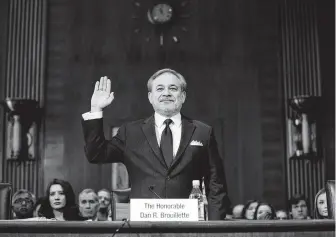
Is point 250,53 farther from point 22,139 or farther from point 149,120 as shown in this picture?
point 149,120

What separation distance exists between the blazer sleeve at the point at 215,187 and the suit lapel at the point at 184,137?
0.36ft

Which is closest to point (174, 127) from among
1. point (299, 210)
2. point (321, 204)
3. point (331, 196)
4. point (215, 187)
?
point (215, 187)

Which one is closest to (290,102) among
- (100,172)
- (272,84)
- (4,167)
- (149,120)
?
(272,84)

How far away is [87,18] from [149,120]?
4798 millimetres

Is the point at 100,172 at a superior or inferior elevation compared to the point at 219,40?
inferior

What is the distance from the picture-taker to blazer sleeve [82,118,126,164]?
2.66 m

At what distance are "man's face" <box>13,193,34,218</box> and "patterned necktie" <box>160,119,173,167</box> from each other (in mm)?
2992

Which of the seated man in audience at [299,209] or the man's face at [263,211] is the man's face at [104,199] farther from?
the seated man in audience at [299,209]

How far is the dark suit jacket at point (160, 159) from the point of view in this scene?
2.68 meters

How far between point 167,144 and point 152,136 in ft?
0.29

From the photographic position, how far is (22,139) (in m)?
6.93

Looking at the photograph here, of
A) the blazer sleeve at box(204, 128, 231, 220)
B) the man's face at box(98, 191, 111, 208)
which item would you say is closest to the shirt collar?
the blazer sleeve at box(204, 128, 231, 220)

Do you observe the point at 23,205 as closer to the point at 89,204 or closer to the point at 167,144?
the point at 89,204

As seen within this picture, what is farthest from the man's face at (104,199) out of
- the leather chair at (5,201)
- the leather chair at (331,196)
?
the leather chair at (331,196)
